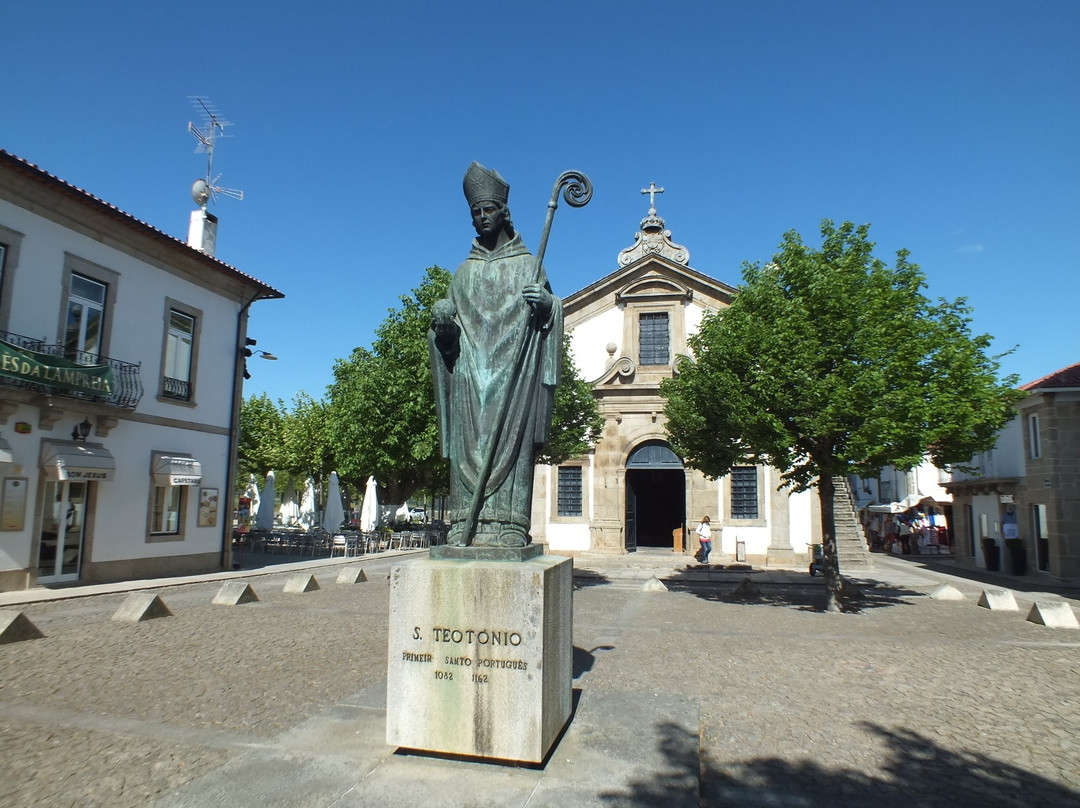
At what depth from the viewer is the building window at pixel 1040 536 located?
19344 millimetres

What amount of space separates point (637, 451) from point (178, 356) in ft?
47.7

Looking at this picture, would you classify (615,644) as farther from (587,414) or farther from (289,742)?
(587,414)

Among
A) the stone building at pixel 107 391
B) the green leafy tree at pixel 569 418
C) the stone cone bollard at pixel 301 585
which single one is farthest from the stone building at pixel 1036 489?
the stone building at pixel 107 391

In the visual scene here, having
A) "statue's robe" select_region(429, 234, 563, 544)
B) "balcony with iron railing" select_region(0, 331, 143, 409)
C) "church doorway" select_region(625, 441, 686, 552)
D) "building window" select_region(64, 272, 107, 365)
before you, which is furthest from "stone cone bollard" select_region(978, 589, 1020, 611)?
"building window" select_region(64, 272, 107, 365)

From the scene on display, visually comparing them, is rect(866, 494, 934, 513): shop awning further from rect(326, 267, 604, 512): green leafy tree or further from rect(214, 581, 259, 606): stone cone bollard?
rect(214, 581, 259, 606): stone cone bollard

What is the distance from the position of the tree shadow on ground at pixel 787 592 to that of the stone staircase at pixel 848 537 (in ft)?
12.6

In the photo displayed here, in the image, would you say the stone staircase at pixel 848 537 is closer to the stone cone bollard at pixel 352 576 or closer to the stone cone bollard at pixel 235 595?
the stone cone bollard at pixel 352 576

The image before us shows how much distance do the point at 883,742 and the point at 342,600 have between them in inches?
381

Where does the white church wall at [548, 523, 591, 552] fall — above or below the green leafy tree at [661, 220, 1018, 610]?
below

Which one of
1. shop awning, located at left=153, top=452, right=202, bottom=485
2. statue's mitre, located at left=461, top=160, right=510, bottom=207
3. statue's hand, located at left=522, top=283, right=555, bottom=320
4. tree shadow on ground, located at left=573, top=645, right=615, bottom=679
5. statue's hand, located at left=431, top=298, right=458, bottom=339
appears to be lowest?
tree shadow on ground, located at left=573, top=645, right=615, bottom=679

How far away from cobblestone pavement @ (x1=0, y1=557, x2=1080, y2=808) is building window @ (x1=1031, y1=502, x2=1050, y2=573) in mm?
9754

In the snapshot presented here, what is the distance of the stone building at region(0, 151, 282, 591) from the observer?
41.8 feet

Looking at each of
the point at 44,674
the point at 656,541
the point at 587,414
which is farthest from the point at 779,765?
the point at 656,541

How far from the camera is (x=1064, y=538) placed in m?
18.0
